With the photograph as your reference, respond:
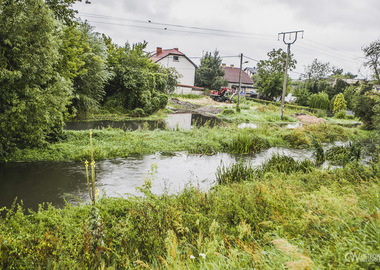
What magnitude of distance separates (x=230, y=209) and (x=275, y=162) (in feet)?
16.4

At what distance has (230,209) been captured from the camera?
184 inches

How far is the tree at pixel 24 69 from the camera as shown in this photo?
7.91 meters

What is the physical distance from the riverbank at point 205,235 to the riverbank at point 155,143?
17.7 feet

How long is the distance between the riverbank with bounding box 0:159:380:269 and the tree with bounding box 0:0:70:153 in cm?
482

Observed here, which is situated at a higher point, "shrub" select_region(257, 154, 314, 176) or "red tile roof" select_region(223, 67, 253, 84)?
"red tile roof" select_region(223, 67, 253, 84)

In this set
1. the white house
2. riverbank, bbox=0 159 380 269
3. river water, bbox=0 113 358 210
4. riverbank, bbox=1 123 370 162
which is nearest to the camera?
riverbank, bbox=0 159 380 269

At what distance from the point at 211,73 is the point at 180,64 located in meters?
7.17

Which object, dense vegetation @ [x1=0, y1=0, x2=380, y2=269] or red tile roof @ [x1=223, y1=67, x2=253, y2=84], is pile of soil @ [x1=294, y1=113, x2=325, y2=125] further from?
red tile roof @ [x1=223, y1=67, x2=253, y2=84]

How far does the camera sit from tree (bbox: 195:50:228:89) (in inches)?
1981

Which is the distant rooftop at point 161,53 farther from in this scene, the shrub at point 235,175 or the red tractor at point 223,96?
the shrub at point 235,175

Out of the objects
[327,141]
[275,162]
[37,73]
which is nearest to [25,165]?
[37,73]

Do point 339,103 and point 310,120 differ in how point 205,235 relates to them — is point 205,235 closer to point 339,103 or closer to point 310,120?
point 310,120

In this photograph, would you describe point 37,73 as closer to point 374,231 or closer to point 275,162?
point 275,162

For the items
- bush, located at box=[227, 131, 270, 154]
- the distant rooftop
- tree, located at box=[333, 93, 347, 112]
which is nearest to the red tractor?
the distant rooftop
